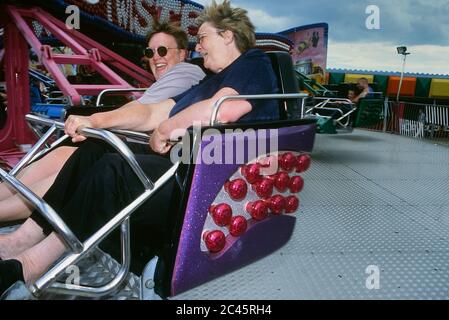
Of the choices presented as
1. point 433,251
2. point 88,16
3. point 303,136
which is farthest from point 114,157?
point 88,16

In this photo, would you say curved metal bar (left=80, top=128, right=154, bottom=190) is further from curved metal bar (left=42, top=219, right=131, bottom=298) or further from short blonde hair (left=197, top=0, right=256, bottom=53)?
short blonde hair (left=197, top=0, right=256, bottom=53)

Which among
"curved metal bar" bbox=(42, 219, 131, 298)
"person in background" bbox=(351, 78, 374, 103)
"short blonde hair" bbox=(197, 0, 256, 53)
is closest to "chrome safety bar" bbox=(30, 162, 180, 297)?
"curved metal bar" bbox=(42, 219, 131, 298)

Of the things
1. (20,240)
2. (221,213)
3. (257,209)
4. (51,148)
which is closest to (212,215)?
(221,213)

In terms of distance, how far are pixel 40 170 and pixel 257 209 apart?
34.4 inches

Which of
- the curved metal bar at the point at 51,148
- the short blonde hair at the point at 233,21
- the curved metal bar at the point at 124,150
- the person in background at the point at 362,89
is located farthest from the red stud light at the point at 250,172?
the person in background at the point at 362,89

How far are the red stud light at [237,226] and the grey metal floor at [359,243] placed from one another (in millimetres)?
214

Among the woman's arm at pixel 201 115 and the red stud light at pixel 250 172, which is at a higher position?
the woman's arm at pixel 201 115

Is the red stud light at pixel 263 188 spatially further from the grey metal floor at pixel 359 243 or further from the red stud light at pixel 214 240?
the grey metal floor at pixel 359 243

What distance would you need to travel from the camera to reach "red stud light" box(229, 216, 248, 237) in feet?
4.02

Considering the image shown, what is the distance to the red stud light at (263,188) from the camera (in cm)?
128

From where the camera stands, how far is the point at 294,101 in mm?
1637

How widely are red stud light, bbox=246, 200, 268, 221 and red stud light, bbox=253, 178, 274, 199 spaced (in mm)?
27

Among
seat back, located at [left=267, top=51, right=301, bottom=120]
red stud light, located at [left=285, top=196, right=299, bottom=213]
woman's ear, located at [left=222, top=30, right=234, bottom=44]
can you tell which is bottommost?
red stud light, located at [left=285, top=196, right=299, bottom=213]
